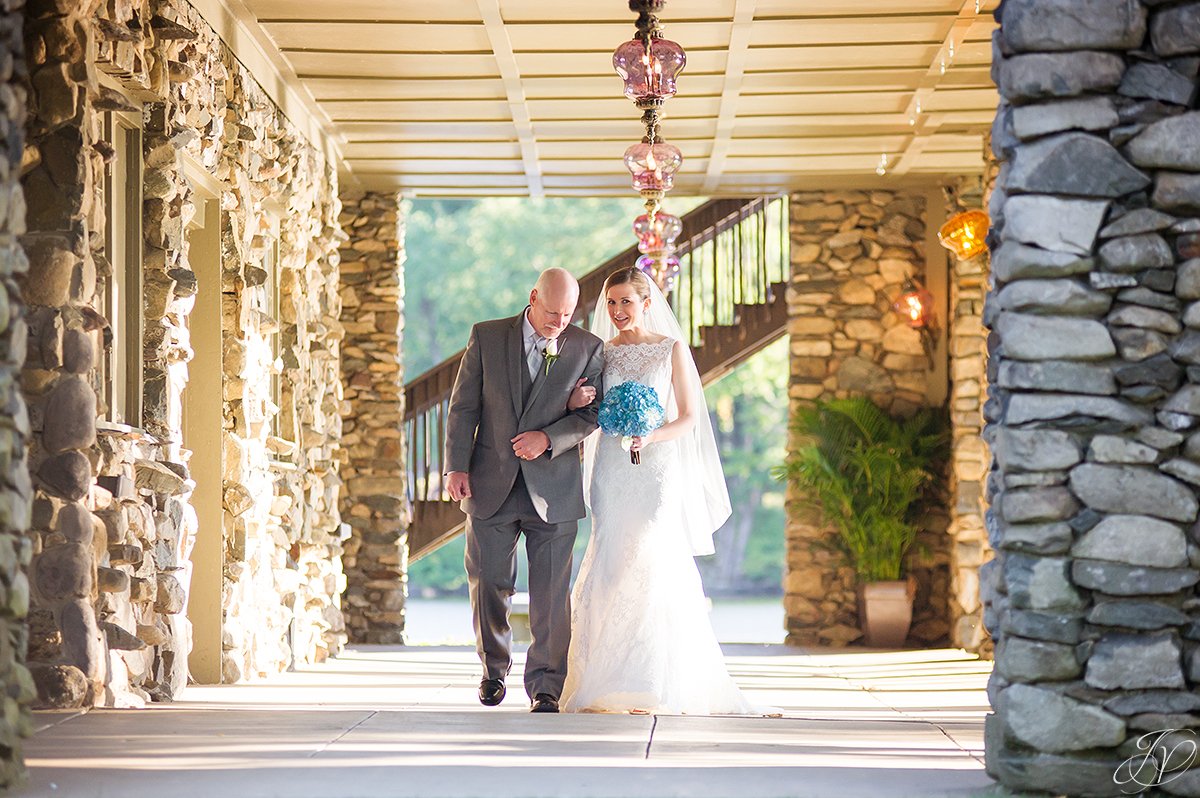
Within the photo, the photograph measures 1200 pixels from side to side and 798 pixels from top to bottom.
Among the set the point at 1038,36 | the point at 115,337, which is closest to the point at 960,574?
the point at 115,337

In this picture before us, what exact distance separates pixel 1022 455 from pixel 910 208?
8.76m

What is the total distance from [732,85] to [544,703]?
4.36 meters

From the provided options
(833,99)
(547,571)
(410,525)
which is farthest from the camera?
(410,525)

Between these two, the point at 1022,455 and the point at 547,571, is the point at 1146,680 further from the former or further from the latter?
the point at 547,571

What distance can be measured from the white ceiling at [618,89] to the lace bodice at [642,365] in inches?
79.9

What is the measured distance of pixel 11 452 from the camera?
3.88 m

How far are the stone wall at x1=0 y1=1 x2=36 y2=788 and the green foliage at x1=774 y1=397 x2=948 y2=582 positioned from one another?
864cm

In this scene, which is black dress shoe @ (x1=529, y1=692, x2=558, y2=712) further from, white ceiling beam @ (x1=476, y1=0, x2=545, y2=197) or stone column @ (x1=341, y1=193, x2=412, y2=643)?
stone column @ (x1=341, y1=193, x2=412, y2=643)

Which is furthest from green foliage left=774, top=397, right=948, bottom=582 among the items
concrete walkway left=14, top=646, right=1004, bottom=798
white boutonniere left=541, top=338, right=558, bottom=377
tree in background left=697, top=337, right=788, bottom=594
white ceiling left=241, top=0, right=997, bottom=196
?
tree in background left=697, top=337, right=788, bottom=594

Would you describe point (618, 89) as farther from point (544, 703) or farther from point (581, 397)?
point (544, 703)

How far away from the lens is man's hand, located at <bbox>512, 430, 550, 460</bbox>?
20.2ft

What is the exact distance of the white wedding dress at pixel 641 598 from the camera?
6215mm

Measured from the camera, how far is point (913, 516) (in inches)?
478

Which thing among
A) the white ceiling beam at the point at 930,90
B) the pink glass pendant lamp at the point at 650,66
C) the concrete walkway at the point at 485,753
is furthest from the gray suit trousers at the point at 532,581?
the white ceiling beam at the point at 930,90
